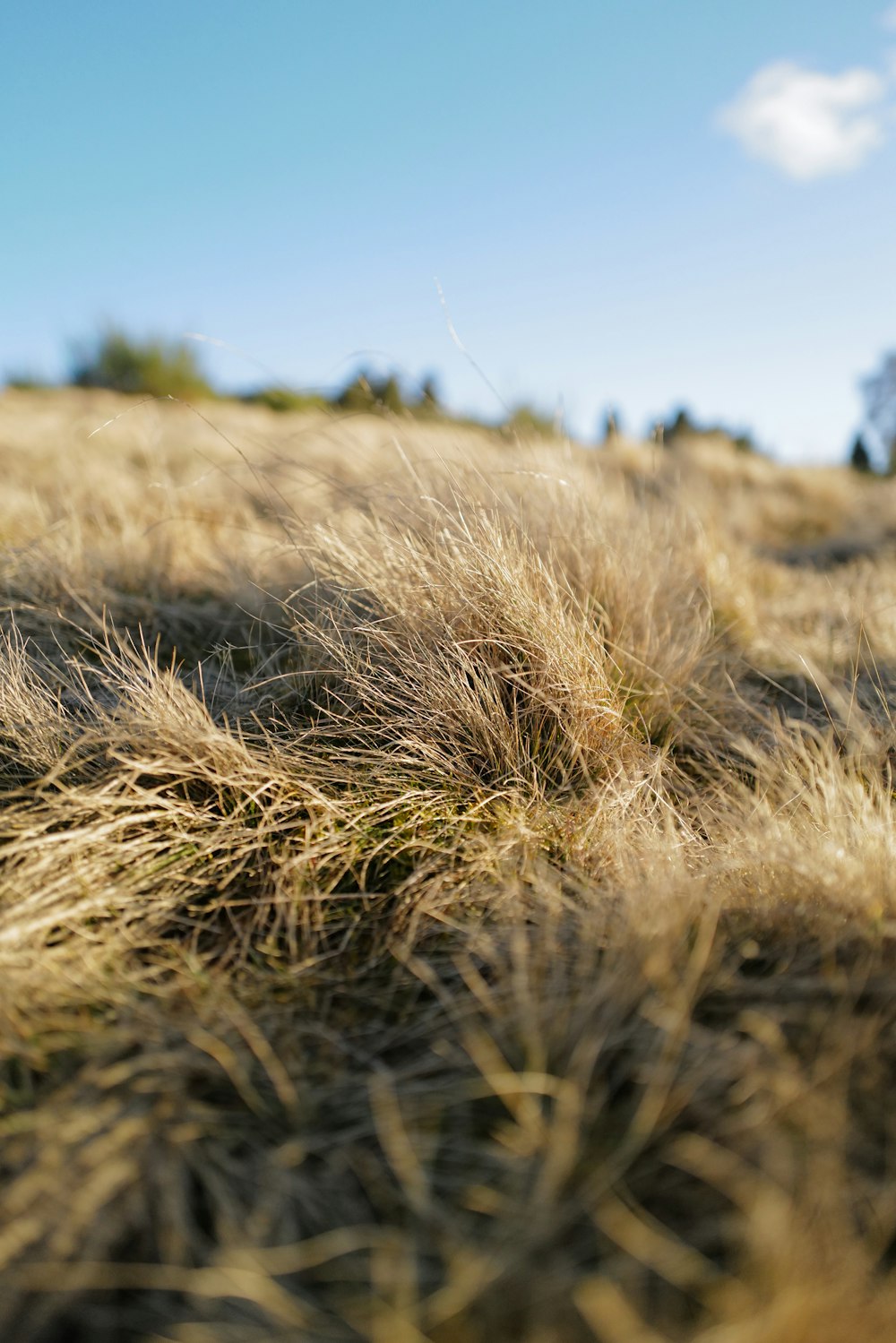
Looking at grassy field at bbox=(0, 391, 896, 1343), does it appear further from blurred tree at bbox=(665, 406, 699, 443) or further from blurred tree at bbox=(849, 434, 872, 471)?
blurred tree at bbox=(849, 434, 872, 471)

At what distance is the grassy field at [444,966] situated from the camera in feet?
2.92

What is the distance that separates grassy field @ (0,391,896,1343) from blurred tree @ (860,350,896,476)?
97.8ft

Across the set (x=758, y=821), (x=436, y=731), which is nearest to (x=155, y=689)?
(x=436, y=731)

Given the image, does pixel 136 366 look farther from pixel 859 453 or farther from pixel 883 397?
pixel 883 397

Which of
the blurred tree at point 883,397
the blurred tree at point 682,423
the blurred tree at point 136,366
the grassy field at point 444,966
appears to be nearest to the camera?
the grassy field at point 444,966

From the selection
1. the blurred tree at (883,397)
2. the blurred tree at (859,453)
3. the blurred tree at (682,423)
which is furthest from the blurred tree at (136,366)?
the blurred tree at (883,397)

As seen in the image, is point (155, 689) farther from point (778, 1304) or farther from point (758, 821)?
point (778, 1304)

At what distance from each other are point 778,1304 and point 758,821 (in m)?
0.91

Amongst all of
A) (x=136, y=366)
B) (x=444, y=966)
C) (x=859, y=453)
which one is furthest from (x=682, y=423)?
(x=444, y=966)

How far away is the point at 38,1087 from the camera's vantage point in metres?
1.13

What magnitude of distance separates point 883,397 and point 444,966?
106ft

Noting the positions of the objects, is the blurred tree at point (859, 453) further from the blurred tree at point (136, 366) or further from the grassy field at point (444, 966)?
the grassy field at point (444, 966)

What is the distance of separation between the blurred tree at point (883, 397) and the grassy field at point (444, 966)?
97.8ft

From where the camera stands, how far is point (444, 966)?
1369mm
